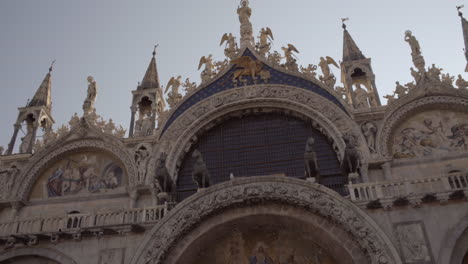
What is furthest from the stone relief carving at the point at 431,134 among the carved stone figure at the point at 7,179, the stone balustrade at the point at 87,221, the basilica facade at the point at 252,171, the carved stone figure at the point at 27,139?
the carved stone figure at the point at 27,139

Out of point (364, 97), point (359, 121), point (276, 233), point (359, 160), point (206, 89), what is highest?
point (206, 89)

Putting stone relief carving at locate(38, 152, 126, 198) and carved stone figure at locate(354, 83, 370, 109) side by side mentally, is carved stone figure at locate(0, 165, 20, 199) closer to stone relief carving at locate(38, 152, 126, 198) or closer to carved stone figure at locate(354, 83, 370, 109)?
stone relief carving at locate(38, 152, 126, 198)

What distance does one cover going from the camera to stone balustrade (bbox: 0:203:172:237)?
13.3 meters

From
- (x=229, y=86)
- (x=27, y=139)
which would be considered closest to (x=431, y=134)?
(x=229, y=86)

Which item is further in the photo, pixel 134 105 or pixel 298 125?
pixel 134 105

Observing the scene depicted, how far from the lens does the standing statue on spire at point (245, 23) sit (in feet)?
65.8

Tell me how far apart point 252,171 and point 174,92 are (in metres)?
4.88

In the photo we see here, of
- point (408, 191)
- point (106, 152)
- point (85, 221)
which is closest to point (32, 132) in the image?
point (106, 152)

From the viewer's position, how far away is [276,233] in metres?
13.8

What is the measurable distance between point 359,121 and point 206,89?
602cm

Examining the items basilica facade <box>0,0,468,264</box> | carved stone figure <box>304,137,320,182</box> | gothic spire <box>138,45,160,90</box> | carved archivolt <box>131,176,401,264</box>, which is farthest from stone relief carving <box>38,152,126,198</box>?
carved stone figure <box>304,137,320,182</box>

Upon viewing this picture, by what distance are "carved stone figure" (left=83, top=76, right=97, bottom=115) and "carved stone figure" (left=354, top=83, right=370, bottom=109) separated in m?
10.6

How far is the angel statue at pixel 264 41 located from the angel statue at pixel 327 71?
2.36m

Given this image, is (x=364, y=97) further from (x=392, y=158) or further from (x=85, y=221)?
(x=85, y=221)
